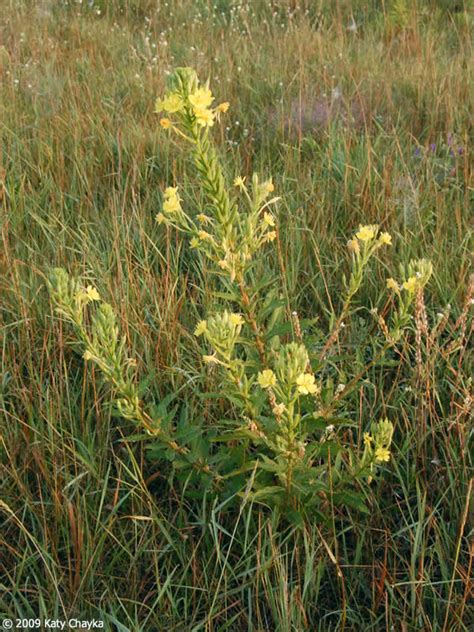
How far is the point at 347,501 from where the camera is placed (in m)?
1.54

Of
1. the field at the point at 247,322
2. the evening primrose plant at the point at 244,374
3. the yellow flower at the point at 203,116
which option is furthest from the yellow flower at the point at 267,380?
the yellow flower at the point at 203,116

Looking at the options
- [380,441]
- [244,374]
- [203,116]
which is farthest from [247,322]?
[203,116]

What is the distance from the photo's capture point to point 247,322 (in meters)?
1.64

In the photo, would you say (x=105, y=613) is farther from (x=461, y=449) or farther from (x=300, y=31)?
(x=300, y=31)

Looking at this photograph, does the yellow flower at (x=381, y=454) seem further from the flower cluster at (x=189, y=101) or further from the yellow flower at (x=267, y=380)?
the flower cluster at (x=189, y=101)

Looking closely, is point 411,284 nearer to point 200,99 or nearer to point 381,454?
point 381,454

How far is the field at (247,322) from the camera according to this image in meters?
1.49

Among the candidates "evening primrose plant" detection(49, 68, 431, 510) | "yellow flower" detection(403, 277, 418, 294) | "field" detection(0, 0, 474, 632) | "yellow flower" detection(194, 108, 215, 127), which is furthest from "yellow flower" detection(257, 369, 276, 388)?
"yellow flower" detection(194, 108, 215, 127)

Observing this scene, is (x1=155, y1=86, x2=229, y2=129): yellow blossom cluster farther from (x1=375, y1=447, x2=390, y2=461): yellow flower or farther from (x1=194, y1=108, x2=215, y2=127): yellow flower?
(x1=375, y1=447, x2=390, y2=461): yellow flower

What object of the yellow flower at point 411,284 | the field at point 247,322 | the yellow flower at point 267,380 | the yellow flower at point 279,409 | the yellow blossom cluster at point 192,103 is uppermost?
the yellow blossom cluster at point 192,103

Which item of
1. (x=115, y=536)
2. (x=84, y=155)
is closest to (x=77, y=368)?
(x=115, y=536)

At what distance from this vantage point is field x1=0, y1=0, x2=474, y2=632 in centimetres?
149

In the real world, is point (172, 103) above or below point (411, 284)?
above

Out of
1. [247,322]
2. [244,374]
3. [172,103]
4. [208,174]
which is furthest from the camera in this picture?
[247,322]
